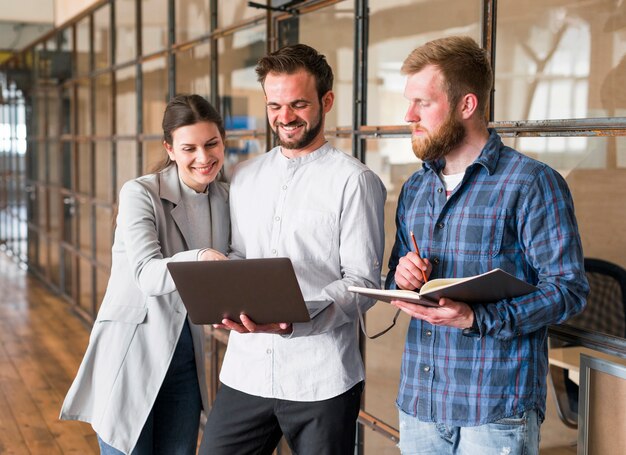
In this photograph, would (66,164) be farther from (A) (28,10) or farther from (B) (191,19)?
(B) (191,19)

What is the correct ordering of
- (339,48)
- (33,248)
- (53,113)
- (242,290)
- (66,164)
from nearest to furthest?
(242,290), (339,48), (66,164), (53,113), (33,248)

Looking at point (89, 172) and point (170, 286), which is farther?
point (89, 172)

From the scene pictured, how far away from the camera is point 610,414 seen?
5.51 feet

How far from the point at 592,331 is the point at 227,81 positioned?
2.25m

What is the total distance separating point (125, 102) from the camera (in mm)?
5082

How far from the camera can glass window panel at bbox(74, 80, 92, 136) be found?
6.21 m

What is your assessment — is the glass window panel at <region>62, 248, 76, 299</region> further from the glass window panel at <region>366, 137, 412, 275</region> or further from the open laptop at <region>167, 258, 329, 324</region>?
the open laptop at <region>167, 258, 329, 324</region>

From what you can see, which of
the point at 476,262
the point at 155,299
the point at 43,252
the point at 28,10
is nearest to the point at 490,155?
the point at 476,262

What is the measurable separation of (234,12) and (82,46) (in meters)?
3.44

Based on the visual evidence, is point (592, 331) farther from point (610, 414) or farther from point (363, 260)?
point (363, 260)

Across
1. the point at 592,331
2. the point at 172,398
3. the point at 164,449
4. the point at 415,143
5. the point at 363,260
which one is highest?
the point at 415,143

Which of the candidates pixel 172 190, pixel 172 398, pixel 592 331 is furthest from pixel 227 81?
pixel 592 331

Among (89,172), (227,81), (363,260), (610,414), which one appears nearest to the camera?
(610,414)

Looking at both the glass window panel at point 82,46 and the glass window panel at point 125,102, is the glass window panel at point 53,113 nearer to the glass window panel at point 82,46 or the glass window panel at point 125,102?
the glass window panel at point 82,46
